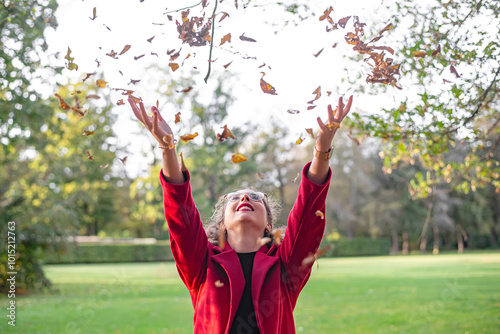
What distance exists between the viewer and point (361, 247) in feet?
112

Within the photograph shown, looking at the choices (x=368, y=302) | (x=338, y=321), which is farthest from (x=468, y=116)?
(x=368, y=302)

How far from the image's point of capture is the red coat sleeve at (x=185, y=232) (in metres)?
2.09

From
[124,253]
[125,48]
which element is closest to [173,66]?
[125,48]

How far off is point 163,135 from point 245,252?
695 mm

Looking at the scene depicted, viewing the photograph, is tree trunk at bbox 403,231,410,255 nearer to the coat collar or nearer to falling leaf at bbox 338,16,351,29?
falling leaf at bbox 338,16,351,29

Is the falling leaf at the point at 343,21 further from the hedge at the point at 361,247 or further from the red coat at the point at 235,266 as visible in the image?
the hedge at the point at 361,247

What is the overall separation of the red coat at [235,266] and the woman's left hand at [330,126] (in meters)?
0.19

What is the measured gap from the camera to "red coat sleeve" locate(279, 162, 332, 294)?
2.15 meters

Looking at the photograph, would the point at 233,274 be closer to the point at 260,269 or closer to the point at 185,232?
the point at 260,269

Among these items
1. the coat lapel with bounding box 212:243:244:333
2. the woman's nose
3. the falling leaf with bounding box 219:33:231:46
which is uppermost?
the falling leaf with bounding box 219:33:231:46

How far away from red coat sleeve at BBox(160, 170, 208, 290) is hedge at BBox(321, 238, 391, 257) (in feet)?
100

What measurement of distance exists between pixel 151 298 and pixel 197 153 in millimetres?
11999

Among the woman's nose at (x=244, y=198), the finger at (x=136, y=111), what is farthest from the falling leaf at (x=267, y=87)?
the finger at (x=136, y=111)

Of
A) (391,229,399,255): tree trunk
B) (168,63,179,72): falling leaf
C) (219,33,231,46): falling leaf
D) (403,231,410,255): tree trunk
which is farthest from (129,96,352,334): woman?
(403,231,410,255): tree trunk
